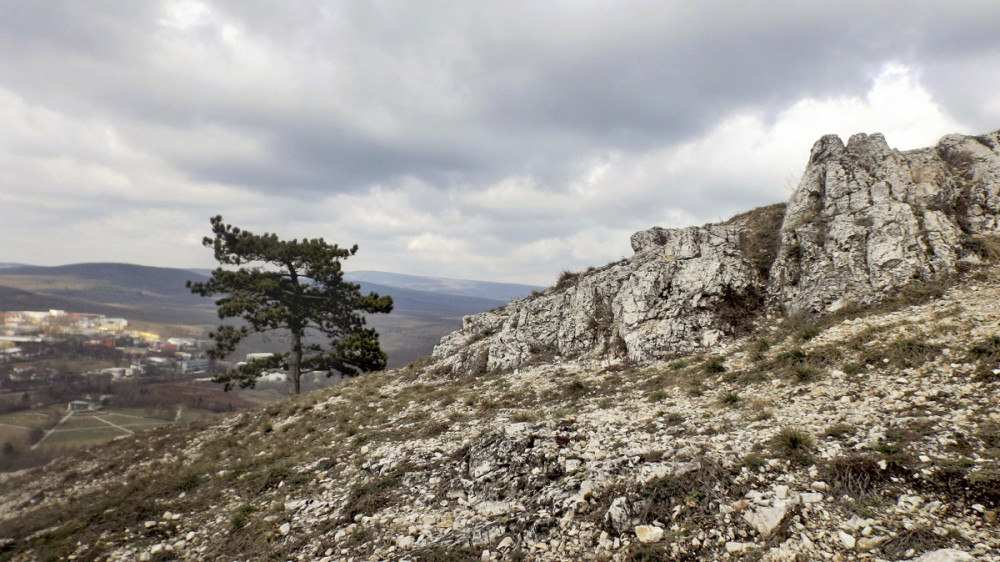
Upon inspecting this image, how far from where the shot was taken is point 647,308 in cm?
1973

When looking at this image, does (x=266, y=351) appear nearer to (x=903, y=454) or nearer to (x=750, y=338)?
(x=750, y=338)

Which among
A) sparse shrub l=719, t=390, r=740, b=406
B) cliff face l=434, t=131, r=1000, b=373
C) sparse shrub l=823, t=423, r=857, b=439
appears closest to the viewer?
sparse shrub l=823, t=423, r=857, b=439

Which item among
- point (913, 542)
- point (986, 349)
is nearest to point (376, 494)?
point (913, 542)

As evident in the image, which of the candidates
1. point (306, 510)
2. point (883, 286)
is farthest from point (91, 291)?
point (883, 286)

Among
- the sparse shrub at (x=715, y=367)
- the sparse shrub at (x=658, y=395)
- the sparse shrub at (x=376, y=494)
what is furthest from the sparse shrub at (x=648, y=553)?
the sparse shrub at (x=715, y=367)

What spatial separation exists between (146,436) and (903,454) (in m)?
31.9

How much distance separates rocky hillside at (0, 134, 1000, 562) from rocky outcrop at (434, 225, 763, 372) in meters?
0.13

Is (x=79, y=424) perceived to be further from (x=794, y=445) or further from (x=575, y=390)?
(x=794, y=445)

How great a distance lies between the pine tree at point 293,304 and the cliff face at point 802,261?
Result: 13.5 meters

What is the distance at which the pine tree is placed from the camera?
101 ft

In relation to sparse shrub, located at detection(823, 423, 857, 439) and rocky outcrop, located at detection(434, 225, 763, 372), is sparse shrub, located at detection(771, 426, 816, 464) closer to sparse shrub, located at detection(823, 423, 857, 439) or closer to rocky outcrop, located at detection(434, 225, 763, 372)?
sparse shrub, located at detection(823, 423, 857, 439)

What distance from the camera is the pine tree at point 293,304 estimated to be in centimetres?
3075

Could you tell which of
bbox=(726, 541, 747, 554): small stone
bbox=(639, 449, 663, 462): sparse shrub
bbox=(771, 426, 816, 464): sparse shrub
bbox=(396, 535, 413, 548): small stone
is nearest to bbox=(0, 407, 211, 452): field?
bbox=(396, 535, 413, 548): small stone

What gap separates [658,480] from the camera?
7746 millimetres
